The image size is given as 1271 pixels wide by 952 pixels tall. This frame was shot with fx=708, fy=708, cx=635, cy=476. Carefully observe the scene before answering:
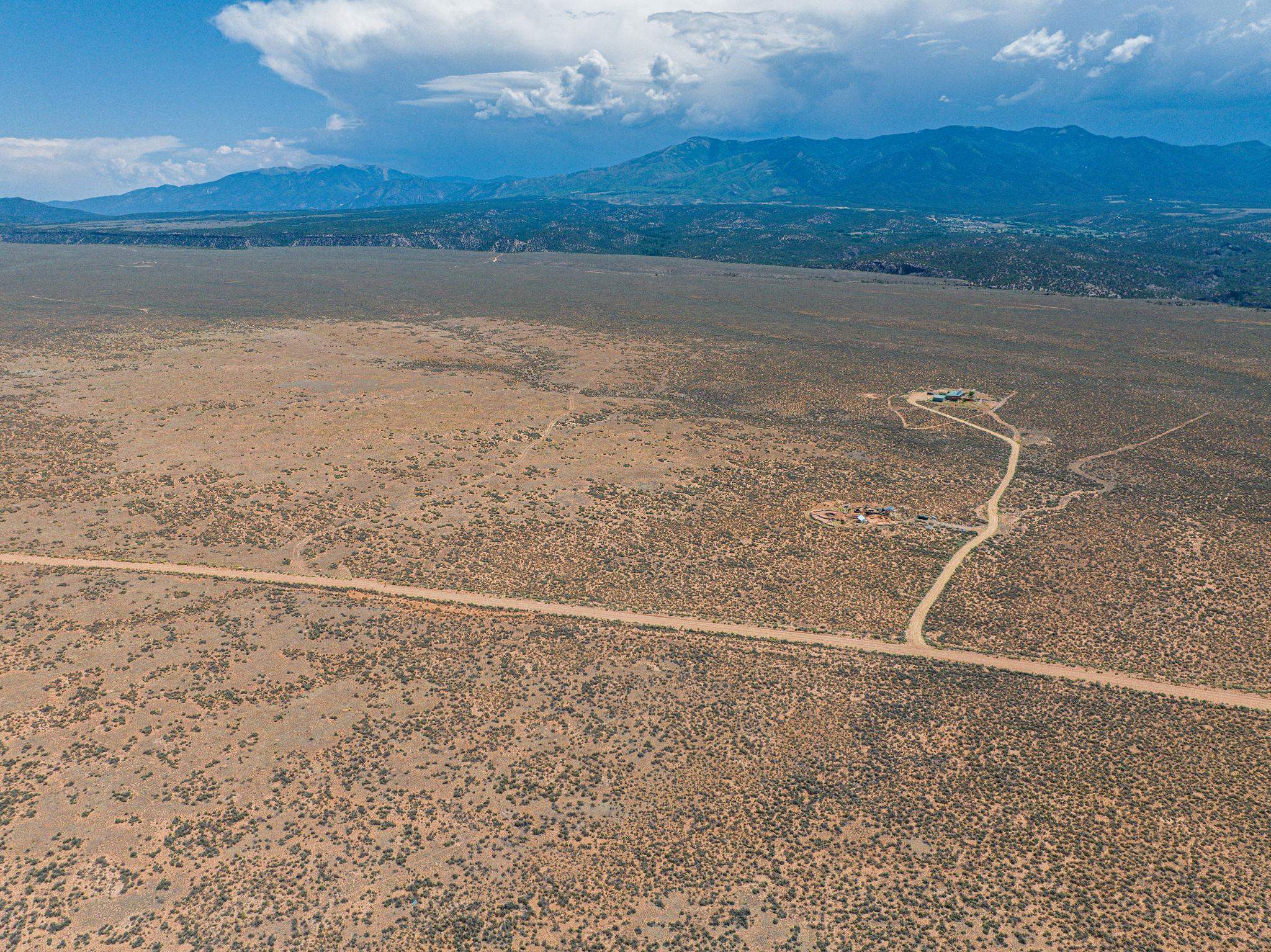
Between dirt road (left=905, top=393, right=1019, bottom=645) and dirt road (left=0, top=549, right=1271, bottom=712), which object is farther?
dirt road (left=905, top=393, right=1019, bottom=645)

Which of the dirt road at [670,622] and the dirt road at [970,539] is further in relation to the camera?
the dirt road at [970,539]

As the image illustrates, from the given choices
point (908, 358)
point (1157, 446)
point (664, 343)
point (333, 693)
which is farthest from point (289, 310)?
point (1157, 446)

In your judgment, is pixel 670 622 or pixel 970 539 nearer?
pixel 670 622

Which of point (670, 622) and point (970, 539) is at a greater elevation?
point (970, 539)
